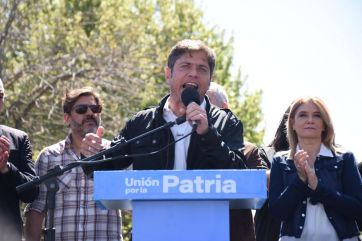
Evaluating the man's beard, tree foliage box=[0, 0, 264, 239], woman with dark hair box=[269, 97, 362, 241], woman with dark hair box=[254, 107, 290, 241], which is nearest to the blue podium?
woman with dark hair box=[269, 97, 362, 241]

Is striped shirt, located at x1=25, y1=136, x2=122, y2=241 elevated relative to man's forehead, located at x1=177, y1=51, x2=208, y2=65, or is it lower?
lower

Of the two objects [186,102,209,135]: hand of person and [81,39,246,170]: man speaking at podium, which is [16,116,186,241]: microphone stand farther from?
[81,39,246,170]: man speaking at podium

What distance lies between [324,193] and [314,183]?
9 centimetres

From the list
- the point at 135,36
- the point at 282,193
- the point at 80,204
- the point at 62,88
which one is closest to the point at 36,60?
the point at 62,88

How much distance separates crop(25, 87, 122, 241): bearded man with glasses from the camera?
7.61 m

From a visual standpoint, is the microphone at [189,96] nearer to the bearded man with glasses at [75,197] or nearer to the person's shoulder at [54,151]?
the bearded man with glasses at [75,197]

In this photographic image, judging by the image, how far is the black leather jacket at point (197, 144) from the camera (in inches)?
231

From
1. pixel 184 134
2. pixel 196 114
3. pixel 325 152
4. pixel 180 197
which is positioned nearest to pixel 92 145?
pixel 184 134

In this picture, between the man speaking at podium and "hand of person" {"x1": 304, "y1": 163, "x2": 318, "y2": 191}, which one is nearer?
the man speaking at podium

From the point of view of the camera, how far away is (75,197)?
7691 millimetres

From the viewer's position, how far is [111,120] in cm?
2278

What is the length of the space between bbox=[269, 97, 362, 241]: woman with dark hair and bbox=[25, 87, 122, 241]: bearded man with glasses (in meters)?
1.63

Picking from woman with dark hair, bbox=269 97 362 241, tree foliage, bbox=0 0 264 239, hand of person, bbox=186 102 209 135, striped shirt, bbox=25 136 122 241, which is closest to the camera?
hand of person, bbox=186 102 209 135

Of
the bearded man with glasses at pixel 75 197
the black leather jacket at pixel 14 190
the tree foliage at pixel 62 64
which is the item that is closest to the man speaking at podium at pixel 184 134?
the black leather jacket at pixel 14 190
